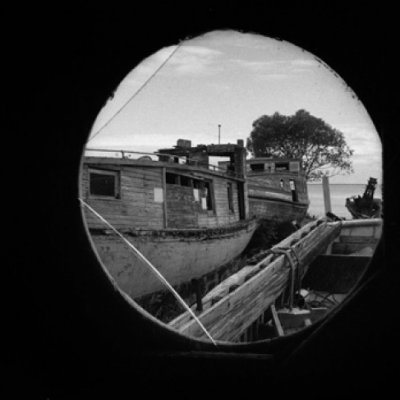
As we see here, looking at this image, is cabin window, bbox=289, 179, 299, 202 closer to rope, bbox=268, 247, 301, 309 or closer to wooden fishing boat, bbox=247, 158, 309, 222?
wooden fishing boat, bbox=247, 158, 309, 222

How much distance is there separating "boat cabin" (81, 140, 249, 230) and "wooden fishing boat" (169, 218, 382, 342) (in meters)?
3.66

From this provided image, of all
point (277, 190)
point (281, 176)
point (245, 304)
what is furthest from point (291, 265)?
point (281, 176)

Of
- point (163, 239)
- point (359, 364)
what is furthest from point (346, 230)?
point (359, 364)

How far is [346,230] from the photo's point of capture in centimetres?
1288

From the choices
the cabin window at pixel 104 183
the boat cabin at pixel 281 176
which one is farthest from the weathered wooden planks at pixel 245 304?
the boat cabin at pixel 281 176

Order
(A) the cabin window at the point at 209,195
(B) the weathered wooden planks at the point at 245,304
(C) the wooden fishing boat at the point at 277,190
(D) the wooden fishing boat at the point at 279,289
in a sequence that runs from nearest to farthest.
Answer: (B) the weathered wooden planks at the point at 245,304 < (D) the wooden fishing boat at the point at 279,289 < (A) the cabin window at the point at 209,195 < (C) the wooden fishing boat at the point at 277,190

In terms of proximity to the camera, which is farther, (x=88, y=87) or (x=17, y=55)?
(x=88, y=87)

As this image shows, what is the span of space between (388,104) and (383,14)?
1.13 ft

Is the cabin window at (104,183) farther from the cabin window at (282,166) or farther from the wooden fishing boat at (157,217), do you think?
the cabin window at (282,166)

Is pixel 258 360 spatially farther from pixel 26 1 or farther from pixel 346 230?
pixel 346 230

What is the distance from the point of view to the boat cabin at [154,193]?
31.6ft

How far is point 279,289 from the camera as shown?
19.9 feet

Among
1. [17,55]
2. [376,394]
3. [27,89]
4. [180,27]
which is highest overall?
[180,27]

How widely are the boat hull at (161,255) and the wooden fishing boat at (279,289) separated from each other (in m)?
3.87
